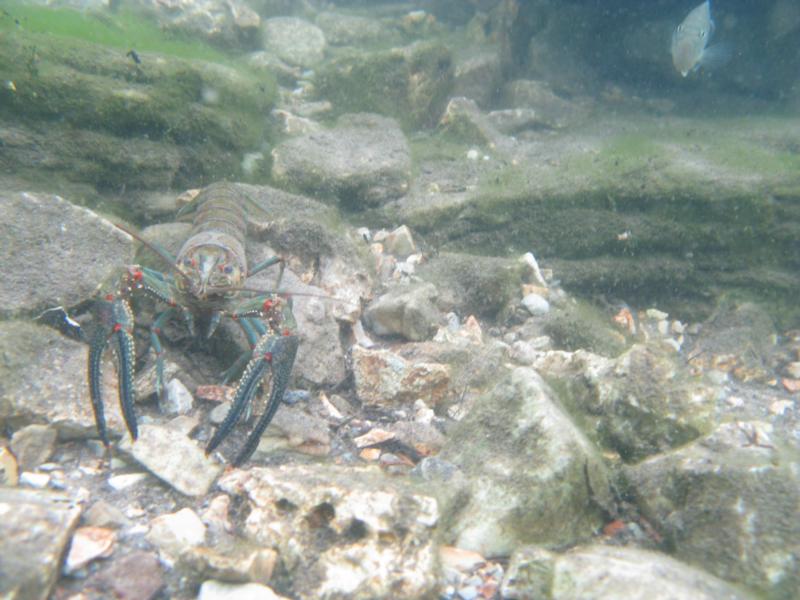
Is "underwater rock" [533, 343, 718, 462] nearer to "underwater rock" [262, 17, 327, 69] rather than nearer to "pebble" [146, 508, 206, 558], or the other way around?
"pebble" [146, 508, 206, 558]

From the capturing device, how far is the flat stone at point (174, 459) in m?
2.42

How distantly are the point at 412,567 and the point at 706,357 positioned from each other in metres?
4.73

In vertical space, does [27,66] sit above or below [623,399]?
above

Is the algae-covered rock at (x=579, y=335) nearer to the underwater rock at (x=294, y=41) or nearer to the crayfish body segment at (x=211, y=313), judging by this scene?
the crayfish body segment at (x=211, y=313)

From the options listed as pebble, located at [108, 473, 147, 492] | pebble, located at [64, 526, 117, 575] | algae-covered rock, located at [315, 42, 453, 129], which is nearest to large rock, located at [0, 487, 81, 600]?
pebble, located at [64, 526, 117, 575]

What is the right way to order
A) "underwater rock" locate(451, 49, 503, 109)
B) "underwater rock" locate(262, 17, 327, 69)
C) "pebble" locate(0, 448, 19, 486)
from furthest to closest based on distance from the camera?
"underwater rock" locate(262, 17, 327, 69) < "underwater rock" locate(451, 49, 503, 109) < "pebble" locate(0, 448, 19, 486)

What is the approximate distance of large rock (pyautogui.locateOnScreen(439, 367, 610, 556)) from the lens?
7.50 feet

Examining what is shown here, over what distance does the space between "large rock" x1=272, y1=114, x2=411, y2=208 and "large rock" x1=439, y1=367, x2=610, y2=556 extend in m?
4.06

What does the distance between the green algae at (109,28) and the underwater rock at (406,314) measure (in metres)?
4.54

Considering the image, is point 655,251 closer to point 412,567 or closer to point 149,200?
point 412,567

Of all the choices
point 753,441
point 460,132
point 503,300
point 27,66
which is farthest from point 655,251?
point 27,66

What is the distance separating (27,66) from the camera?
448 centimetres

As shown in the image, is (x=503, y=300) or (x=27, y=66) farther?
(x=503, y=300)

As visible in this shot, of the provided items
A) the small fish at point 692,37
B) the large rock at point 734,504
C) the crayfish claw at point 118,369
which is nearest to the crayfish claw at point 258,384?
the crayfish claw at point 118,369
